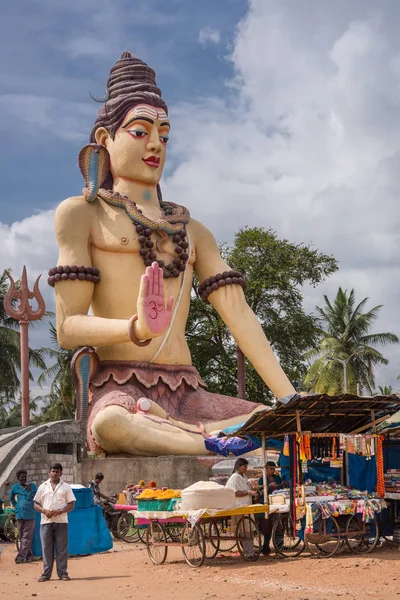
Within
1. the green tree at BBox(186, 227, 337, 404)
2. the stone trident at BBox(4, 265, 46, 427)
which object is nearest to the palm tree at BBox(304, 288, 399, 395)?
the green tree at BBox(186, 227, 337, 404)

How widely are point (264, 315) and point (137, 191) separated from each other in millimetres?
13665

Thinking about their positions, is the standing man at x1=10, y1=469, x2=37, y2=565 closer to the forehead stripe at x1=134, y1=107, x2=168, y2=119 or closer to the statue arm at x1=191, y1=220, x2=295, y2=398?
the statue arm at x1=191, y1=220, x2=295, y2=398

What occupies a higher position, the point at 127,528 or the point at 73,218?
the point at 73,218

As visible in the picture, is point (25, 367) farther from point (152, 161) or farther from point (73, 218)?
point (152, 161)

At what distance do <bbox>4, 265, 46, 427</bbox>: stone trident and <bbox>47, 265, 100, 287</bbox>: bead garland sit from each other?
311 centimetres

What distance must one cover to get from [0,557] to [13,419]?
31.4 meters

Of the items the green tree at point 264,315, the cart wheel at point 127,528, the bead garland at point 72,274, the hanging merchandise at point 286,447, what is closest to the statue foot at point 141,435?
the cart wheel at point 127,528

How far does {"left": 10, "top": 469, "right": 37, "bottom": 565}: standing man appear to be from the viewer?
33.8 ft

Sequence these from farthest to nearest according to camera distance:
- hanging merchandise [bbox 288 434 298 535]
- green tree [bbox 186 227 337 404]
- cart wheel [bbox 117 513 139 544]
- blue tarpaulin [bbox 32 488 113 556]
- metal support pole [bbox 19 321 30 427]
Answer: green tree [bbox 186 227 337 404], metal support pole [bbox 19 321 30 427], cart wheel [bbox 117 513 139 544], blue tarpaulin [bbox 32 488 113 556], hanging merchandise [bbox 288 434 298 535]

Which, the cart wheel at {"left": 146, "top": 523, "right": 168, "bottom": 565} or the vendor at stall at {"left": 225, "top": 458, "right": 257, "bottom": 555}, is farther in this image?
the cart wheel at {"left": 146, "top": 523, "right": 168, "bottom": 565}

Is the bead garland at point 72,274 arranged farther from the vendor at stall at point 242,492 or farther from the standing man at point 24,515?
the vendor at stall at point 242,492

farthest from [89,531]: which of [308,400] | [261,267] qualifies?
[261,267]

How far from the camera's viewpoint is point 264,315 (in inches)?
1169

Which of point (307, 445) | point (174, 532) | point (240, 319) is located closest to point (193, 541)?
point (174, 532)
